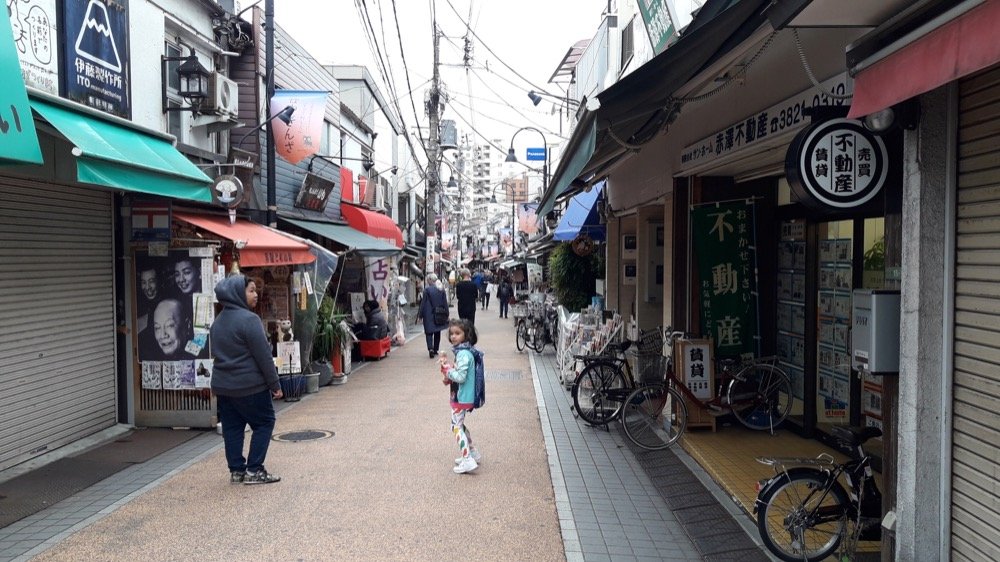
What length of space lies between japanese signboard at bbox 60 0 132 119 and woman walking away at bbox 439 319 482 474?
469 centimetres

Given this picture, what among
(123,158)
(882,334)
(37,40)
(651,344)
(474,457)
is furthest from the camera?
(651,344)

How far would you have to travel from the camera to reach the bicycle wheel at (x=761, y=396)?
27.1 feet

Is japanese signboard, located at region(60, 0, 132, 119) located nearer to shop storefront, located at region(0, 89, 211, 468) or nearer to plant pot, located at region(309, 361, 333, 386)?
shop storefront, located at region(0, 89, 211, 468)

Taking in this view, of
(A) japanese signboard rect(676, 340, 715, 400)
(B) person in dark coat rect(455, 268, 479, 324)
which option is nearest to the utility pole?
(B) person in dark coat rect(455, 268, 479, 324)

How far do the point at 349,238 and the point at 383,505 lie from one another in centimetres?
1040

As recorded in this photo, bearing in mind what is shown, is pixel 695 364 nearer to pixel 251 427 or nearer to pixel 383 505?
pixel 383 505

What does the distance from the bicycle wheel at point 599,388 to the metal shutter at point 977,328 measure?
5351mm

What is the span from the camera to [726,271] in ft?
27.5

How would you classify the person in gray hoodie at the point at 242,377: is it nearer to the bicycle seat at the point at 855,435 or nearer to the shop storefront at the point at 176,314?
the shop storefront at the point at 176,314

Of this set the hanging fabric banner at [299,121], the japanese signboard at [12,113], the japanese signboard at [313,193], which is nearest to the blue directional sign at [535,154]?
→ the japanese signboard at [313,193]

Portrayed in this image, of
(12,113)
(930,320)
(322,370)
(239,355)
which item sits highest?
(12,113)

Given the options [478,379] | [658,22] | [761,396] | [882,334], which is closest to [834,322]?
[761,396]

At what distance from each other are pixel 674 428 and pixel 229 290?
16.6 ft

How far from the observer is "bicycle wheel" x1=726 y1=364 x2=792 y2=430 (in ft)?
27.1
